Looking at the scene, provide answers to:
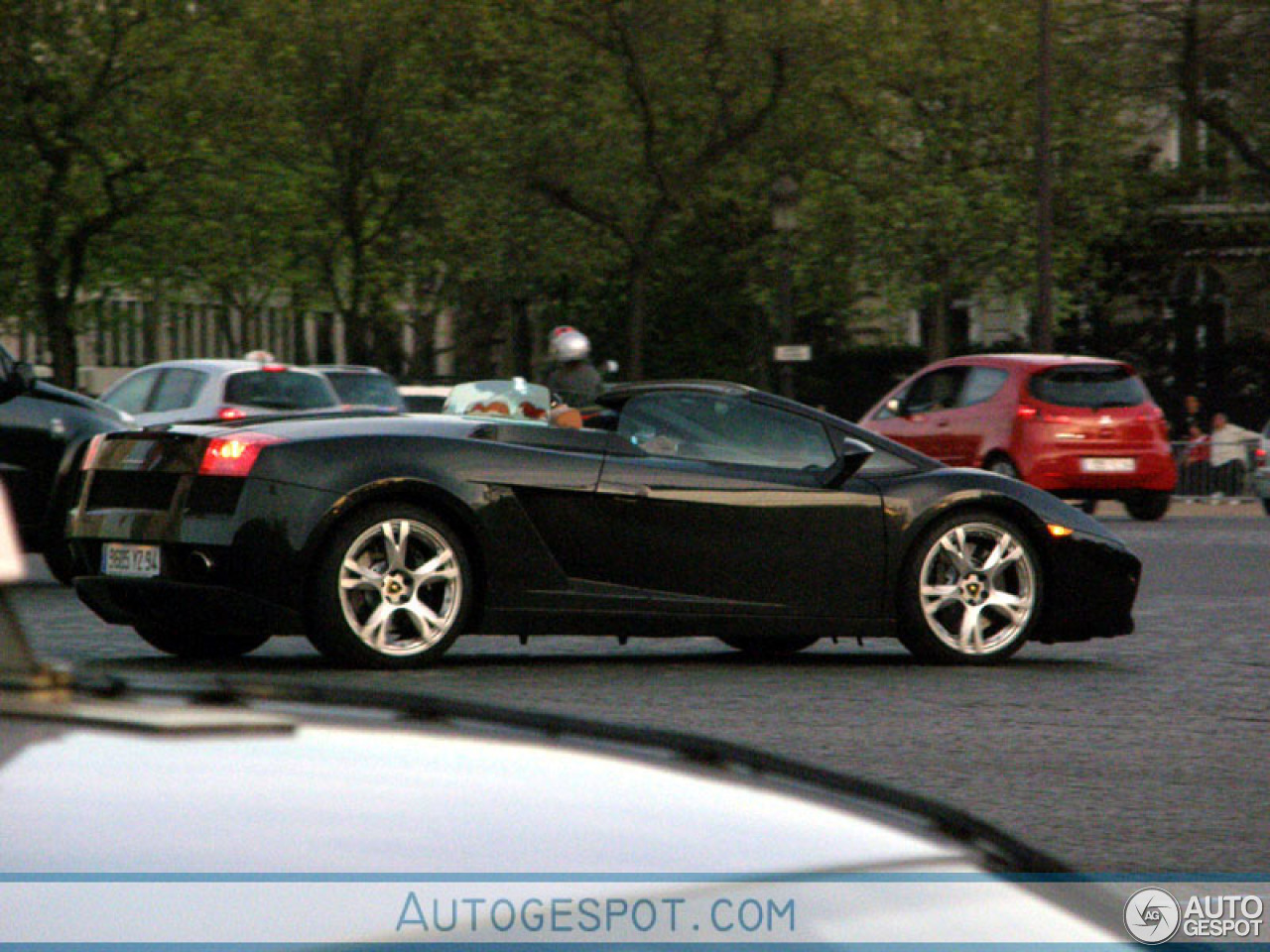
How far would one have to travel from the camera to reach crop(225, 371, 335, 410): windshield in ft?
73.1

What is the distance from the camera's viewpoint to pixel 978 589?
35.3 feet

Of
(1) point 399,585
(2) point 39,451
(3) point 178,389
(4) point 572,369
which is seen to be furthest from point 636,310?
(1) point 399,585

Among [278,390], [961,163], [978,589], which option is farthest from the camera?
[961,163]

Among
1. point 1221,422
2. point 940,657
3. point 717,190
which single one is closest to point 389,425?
point 940,657

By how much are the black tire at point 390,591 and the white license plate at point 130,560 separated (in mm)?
731

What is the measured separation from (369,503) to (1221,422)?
82.5ft

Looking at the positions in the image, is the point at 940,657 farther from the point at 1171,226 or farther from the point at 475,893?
the point at 1171,226

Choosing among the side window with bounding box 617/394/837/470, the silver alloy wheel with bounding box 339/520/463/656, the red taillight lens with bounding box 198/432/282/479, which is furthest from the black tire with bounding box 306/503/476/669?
the side window with bounding box 617/394/837/470

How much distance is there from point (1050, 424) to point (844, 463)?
Result: 578 inches

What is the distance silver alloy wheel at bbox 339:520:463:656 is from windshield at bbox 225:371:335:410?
41.1ft

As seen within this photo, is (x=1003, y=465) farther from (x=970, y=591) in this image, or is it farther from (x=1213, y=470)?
(x=970, y=591)

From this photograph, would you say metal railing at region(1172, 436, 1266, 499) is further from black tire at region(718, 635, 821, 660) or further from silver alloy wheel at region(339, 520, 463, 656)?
silver alloy wheel at region(339, 520, 463, 656)

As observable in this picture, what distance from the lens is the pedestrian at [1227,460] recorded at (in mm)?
33188

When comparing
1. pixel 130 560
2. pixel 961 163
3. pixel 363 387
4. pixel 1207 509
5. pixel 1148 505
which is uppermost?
pixel 961 163
